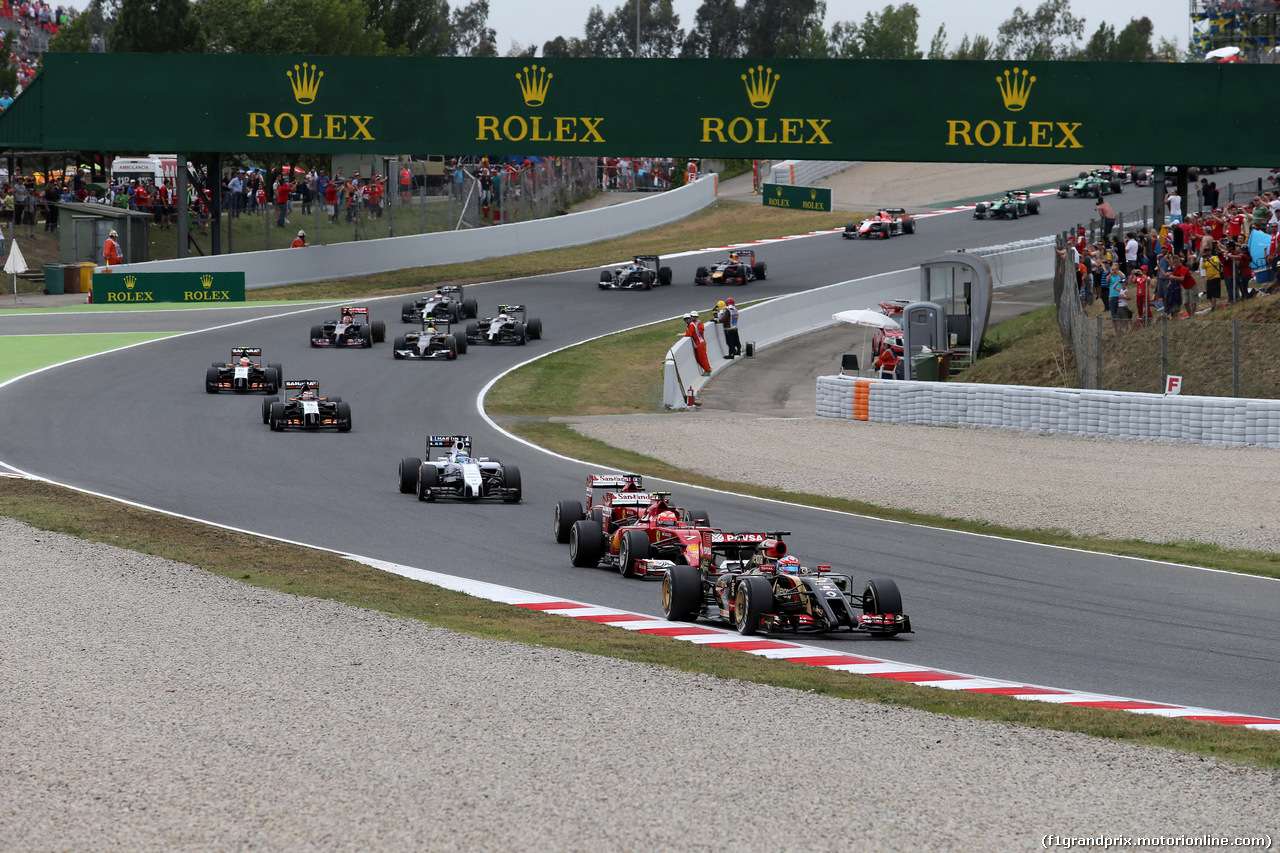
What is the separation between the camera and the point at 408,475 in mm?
20734

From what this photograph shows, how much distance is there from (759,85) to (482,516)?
27.4 meters

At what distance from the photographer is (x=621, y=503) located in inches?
640

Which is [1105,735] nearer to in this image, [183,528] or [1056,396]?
[183,528]

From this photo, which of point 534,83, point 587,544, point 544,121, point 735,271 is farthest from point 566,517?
point 735,271

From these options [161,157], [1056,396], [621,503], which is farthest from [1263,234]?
[161,157]

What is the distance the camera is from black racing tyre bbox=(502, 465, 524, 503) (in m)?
20.2

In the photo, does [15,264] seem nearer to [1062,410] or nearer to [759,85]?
[759,85]

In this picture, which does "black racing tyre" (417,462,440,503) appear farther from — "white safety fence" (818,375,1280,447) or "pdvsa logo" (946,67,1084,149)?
"pdvsa logo" (946,67,1084,149)

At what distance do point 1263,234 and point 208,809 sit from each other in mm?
24512

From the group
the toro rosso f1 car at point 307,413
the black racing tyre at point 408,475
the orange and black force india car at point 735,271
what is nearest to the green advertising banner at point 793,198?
the orange and black force india car at point 735,271

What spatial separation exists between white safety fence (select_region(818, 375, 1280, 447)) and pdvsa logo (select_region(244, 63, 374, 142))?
2134 centimetres

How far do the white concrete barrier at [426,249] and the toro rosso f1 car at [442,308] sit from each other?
322 inches

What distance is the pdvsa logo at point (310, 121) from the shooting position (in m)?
45.1

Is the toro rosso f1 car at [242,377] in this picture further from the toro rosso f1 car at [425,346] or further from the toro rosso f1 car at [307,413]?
the toro rosso f1 car at [425,346]
